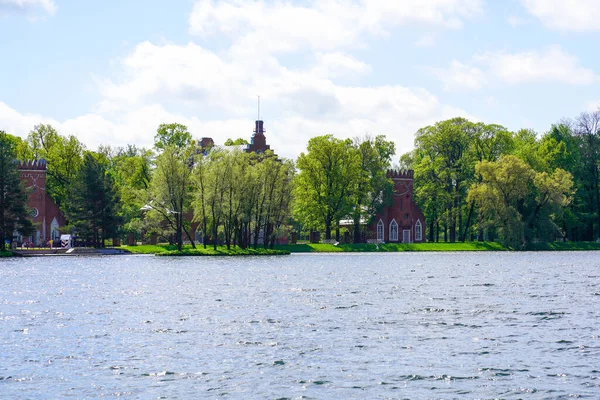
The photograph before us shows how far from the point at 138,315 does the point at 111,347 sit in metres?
7.84

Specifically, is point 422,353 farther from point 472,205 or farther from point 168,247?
point 472,205

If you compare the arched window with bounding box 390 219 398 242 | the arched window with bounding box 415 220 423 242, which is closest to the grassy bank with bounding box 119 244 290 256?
the arched window with bounding box 390 219 398 242

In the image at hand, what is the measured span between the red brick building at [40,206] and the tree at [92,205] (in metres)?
13.0

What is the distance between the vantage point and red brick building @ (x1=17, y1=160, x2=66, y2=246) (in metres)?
109

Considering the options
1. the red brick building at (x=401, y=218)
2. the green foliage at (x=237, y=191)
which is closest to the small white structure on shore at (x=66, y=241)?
the green foliage at (x=237, y=191)

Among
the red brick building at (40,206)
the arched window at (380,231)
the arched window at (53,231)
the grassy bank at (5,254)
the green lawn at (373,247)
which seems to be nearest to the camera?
the grassy bank at (5,254)

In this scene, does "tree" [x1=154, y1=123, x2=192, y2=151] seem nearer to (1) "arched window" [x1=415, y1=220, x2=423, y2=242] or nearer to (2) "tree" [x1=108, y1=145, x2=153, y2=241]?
(2) "tree" [x1=108, y1=145, x2=153, y2=241]

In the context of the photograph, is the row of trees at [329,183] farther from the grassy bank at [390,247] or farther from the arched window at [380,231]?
the arched window at [380,231]

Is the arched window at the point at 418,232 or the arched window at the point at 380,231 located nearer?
the arched window at the point at 380,231

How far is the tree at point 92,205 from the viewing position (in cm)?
9581

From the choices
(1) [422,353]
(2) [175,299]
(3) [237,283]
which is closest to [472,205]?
(3) [237,283]

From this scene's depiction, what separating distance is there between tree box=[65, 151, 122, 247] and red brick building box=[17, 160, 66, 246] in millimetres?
12972

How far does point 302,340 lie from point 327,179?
80.4 meters

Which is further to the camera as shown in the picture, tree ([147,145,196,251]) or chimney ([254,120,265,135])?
chimney ([254,120,265,135])
